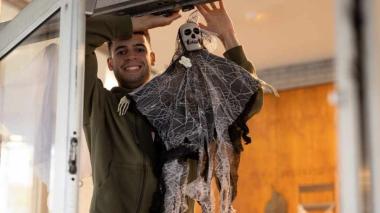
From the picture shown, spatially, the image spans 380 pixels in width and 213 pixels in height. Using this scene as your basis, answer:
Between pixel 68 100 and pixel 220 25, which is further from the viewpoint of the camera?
pixel 220 25

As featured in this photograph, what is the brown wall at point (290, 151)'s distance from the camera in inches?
136

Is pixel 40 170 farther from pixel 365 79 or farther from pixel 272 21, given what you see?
pixel 272 21

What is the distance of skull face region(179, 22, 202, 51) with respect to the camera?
5.97 ft

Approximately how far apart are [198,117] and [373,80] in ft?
3.11

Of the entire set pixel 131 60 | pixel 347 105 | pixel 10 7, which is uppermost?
pixel 10 7

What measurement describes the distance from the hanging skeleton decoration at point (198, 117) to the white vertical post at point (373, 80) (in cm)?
92

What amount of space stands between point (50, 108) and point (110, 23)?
0.30m

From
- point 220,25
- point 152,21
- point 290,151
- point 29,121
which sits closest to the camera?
point 29,121

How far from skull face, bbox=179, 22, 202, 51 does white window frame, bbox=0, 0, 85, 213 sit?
44 cm

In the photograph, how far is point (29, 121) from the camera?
157 centimetres

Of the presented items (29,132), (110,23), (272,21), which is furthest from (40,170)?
(272,21)

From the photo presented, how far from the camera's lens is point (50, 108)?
1493 millimetres

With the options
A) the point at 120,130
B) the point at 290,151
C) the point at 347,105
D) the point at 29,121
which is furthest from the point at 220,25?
the point at 290,151

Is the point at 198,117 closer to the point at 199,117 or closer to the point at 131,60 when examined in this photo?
the point at 199,117
